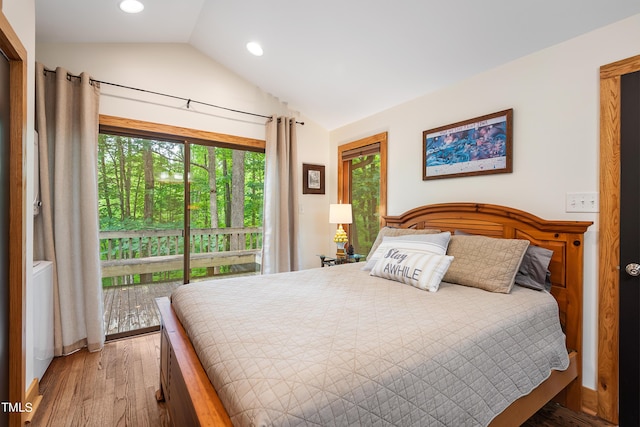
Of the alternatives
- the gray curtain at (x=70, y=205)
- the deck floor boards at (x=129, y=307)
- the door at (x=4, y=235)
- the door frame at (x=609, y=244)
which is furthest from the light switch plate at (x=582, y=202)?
the deck floor boards at (x=129, y=307)

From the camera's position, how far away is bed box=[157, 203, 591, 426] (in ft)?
2.95

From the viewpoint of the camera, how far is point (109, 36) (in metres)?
2.68

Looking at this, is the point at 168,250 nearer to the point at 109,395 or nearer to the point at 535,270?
the point at 109,395

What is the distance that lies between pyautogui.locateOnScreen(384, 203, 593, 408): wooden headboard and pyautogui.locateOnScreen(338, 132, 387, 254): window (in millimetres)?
1148

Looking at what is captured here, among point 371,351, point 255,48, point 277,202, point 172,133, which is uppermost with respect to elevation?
point 255,48

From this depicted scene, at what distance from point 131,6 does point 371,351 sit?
2.95 m

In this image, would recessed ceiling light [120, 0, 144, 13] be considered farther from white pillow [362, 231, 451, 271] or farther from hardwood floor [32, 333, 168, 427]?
hardwood floor [32, 333, 168, 427]

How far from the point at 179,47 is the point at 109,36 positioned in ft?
2.16

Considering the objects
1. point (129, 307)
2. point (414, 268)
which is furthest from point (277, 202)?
point (414, 268)

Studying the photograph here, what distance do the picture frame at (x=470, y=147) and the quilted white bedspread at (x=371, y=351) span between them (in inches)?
40.0

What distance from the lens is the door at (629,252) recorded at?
1.70 metres

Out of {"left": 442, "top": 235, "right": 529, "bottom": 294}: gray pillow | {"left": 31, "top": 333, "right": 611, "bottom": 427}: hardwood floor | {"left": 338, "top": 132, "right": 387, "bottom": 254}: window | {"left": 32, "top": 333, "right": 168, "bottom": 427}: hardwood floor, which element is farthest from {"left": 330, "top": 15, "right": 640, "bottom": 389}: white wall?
{"left": 32, "top": 333, "right": 168, "bottom": 427}: hardwood floor

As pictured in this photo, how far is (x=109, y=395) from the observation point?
2.00m

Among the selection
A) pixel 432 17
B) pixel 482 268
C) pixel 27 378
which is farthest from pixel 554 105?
pixel 27 378
